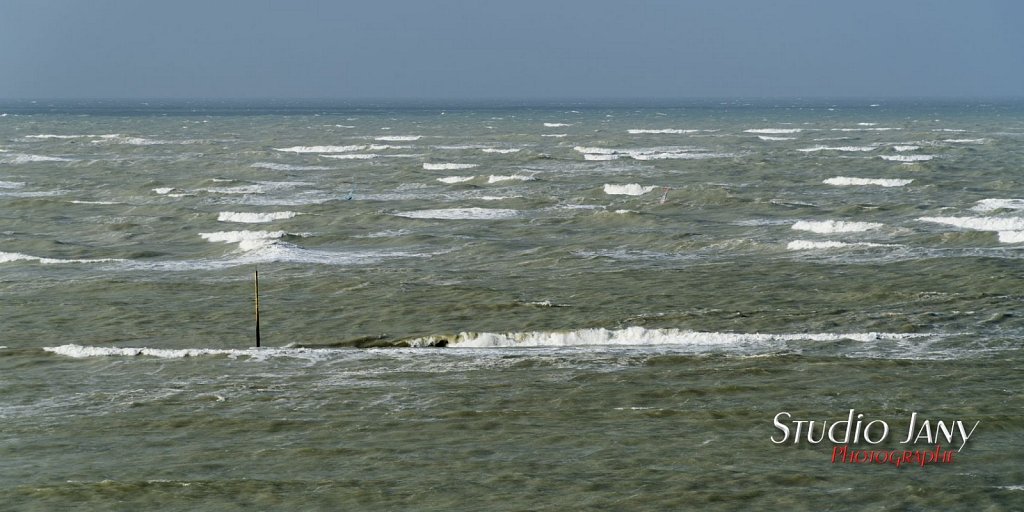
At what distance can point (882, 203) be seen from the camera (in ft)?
141

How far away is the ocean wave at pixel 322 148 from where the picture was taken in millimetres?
80500

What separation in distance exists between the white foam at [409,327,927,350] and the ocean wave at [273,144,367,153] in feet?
194

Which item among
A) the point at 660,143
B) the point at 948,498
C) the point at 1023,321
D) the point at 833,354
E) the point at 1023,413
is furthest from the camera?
the point at 660,143

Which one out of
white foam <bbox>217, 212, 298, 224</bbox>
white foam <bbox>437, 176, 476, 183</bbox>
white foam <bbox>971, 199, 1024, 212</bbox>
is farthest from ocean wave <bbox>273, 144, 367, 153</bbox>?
white foam <bbox>971, 199, 1024, 212</bbox>

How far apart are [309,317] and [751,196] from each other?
82.8ft

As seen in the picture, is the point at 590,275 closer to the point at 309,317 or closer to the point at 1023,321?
the point at 309,317

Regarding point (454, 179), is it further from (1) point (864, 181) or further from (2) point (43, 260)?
(2) point (43, 260)

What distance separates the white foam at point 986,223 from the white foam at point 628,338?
1533 cm

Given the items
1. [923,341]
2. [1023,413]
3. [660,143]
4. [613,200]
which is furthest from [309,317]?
[660,143]

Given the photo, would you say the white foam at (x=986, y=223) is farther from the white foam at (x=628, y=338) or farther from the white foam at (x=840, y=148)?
the white foam at (x=840, y=148)

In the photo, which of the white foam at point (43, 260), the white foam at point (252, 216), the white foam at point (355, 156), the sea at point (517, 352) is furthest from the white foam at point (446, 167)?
the white foam at point (43, 260)

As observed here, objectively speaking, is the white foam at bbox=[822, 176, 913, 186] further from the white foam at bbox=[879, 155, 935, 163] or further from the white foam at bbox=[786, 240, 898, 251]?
the white foam at bbox=[786, 240, 898, 251]

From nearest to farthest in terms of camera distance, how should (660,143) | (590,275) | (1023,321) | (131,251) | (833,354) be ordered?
(833,354) < (1023,321) < (590,275) < (131,251) < (660,143)

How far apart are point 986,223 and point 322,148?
55053 mm
